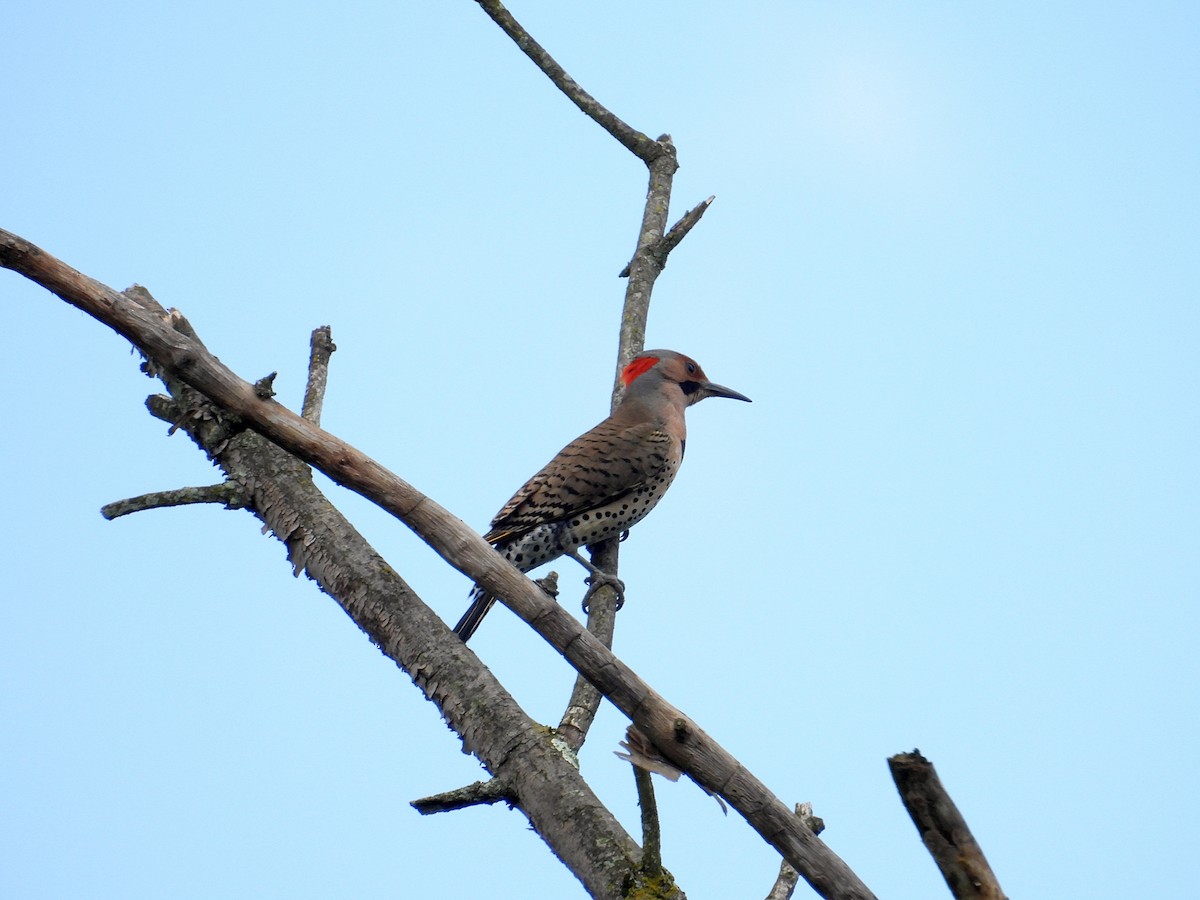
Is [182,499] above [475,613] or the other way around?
the other way around

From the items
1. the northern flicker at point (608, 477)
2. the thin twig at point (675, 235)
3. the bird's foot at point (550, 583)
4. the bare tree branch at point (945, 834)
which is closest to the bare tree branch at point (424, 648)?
the bird's foot at point (550, 583)

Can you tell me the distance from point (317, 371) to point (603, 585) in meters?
1.63

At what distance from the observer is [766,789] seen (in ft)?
Answer: 9.11

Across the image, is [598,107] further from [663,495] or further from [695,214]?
[663,495]

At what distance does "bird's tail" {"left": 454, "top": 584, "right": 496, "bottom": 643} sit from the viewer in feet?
17.6

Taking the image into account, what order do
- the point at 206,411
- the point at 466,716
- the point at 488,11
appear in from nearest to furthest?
the point at 466,716, the point at 206,411, the point at 488,11

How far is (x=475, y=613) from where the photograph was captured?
5.39 m

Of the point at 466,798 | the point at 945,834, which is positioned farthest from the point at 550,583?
the point at 945,834

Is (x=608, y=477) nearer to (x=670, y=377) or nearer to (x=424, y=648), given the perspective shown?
(x=670, y=377)

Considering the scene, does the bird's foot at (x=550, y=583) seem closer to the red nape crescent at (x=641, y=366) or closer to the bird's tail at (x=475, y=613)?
the bird's tail at (x=475, y=613)

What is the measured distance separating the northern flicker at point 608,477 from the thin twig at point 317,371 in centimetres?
126

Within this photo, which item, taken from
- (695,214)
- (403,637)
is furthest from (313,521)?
(695,214)

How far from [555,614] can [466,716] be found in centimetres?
76

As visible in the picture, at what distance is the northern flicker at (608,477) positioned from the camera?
6.26 meters
